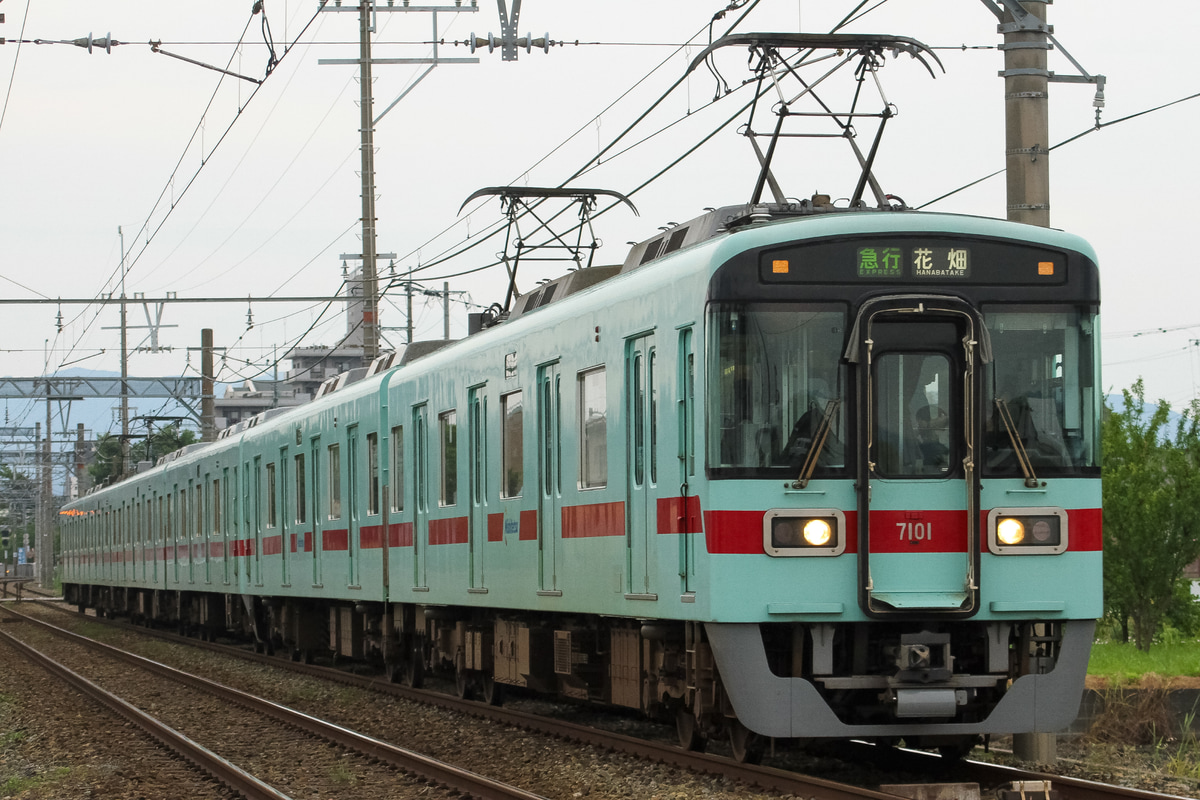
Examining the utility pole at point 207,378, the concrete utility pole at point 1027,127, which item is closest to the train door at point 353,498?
the concrete utility pole at point 1027,127

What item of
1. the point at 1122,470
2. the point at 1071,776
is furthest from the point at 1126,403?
the point at 1071,776

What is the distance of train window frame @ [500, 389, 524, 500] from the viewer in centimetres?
1303

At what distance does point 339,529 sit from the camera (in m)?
19.4

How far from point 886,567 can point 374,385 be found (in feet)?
30.9

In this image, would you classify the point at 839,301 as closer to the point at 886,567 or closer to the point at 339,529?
the point at 886,567

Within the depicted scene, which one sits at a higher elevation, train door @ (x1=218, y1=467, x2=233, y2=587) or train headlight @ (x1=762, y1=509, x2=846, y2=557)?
train headlight @ (x1=762, y1=509, x2=846, y2=557)

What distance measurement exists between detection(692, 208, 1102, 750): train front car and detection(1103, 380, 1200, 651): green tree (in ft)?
37.7

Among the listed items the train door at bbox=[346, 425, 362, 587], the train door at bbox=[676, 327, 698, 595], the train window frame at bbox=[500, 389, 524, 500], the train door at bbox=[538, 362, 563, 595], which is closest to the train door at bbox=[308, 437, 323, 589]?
the train door at bbox=[346, 425, 362, 587]

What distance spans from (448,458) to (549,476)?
9.33 ft

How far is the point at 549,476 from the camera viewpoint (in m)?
12.4

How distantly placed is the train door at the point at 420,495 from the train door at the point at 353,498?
2.37 m

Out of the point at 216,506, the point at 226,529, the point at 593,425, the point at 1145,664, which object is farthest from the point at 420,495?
the point at 216,506

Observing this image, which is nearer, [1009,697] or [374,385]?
[1009,697]

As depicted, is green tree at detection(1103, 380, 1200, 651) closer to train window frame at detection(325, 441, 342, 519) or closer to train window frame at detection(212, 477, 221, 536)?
train window frame at detection(325, 441, 342, 519)
